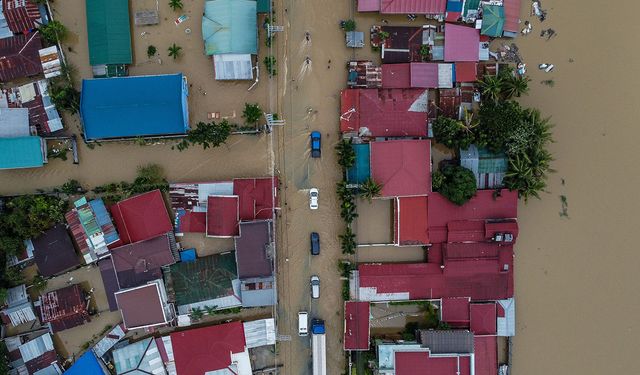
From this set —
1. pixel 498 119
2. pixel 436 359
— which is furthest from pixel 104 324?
pixel 498 119

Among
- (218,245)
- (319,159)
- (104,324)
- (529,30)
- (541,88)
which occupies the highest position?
(529,30)

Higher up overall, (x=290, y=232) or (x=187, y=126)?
(x=187, y=126)

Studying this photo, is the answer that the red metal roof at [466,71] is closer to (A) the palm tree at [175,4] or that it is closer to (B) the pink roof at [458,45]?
(B) the pink roof at [458,45]

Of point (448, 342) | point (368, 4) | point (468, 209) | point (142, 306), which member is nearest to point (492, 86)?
point (468, 209)

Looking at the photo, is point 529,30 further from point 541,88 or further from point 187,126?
point 187,126

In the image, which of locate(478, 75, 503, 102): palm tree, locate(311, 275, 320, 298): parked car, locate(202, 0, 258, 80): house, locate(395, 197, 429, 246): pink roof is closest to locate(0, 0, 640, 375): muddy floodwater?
locate(311, 275, 320, 298): parked car

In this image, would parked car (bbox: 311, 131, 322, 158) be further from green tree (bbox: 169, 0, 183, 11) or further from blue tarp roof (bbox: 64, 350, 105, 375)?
blue tarp roof (bbox: 64, 350, 105, 375)
